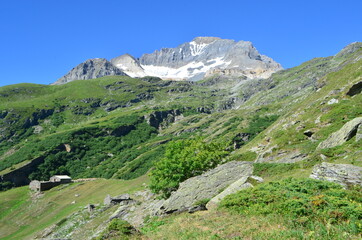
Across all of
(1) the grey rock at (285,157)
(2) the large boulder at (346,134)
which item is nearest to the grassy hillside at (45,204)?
(1) the grey rock at (285,157)

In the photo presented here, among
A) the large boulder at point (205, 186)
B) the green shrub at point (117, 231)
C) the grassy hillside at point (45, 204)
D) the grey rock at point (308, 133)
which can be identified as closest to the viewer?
the green shrub at point (117, 231)

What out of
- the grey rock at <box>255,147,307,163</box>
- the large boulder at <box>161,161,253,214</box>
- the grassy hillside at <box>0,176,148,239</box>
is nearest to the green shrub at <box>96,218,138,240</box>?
the large boulder at <box>161,161,253,214</box>

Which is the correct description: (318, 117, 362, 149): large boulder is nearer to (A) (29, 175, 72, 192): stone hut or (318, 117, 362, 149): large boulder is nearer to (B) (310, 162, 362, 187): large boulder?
(B) (310, 162, 362, 187): large boulder

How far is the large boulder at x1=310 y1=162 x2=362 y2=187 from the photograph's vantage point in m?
19.9

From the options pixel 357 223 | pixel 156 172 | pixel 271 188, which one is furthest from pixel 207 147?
pixel 357 223

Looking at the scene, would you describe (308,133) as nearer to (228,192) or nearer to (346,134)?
(346,134)

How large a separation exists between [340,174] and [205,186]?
14065 mm

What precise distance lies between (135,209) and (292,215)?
35.7m

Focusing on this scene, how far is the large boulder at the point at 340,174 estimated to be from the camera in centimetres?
1991

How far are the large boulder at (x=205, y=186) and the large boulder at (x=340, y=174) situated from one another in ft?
24.3

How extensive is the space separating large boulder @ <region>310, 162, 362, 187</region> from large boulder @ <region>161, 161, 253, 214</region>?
742 centimetres

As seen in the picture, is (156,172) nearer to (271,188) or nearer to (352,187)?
(271,188)

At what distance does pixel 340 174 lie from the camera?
20.5 meters

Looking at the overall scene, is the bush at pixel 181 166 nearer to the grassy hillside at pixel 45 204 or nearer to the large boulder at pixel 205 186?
the large boulder at pixel 205 186
